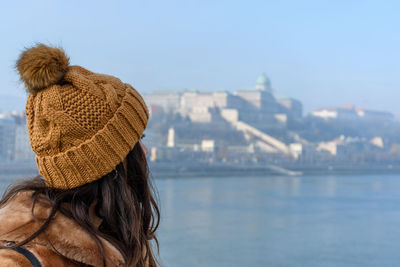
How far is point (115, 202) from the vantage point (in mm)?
420

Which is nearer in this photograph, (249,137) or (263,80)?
(249,137)

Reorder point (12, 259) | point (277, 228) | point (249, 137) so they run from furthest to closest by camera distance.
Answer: point (249, 137) < point (277, 228) < point (12, 259)

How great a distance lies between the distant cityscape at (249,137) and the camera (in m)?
14.8

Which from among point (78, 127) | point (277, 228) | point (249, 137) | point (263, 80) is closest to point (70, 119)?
point (78, 127)

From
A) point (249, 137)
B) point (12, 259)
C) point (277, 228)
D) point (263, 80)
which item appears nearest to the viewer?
point (12, 259)

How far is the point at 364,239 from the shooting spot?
5617 mm

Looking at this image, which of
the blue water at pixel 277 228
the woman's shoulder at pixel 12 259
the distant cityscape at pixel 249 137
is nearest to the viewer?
the woman's shoulder at pixel 12 259

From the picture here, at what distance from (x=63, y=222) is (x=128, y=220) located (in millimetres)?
60

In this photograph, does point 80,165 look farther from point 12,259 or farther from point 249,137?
point 249,137

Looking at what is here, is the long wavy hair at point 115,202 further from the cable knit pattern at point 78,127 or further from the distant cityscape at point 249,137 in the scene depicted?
the distant cityscape at point 249,137

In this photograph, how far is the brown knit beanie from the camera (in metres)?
0.40

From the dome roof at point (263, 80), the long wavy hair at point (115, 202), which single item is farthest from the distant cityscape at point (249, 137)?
the long wavy hair at point (115, 202)

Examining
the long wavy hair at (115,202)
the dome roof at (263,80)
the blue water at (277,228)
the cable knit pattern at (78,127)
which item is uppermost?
the dome roof at (263,80)

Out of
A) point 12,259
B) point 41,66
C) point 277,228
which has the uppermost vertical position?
point 41,66
